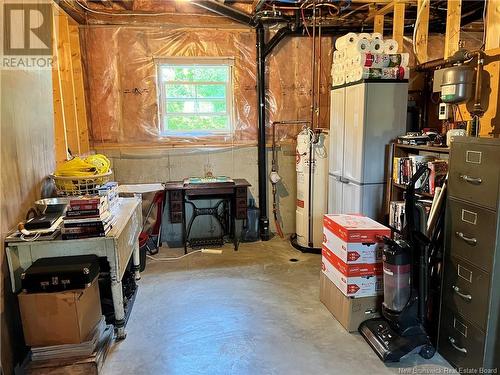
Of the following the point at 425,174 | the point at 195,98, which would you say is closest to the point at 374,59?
the point at 425,174

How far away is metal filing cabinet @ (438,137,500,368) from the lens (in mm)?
1914

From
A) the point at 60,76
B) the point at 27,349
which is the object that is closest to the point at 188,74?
the point at 60,76

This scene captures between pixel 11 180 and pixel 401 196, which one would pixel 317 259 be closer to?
pixel 401 196

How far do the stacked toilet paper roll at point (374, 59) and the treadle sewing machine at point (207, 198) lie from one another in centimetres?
169

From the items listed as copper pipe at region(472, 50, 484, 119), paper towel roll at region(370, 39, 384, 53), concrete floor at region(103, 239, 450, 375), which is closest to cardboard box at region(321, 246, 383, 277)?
concrete floor at region(103, 239, 450, 375)

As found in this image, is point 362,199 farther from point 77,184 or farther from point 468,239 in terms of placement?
point 77,184

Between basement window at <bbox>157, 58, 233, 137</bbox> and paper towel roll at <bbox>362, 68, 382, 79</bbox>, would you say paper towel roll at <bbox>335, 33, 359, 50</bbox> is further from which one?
basement window at <bbox>157, 58, 233, 137</bbox>

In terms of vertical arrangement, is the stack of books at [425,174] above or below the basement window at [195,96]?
below

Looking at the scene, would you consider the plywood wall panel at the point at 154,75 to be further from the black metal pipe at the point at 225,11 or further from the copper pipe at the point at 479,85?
the copper pipe at the point at 479,85

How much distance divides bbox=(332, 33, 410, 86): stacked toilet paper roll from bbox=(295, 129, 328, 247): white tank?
0.88 meters

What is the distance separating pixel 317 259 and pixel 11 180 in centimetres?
294

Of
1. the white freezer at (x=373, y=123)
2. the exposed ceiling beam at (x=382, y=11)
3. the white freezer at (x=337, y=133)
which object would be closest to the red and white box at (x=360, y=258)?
the white freezer at (x=373, y=123)

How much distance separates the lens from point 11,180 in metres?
2.20

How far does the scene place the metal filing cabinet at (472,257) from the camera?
1914 millimetres
